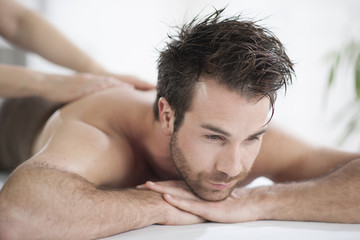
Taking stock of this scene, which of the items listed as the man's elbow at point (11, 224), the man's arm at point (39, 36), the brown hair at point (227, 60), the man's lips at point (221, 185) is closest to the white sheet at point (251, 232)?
the man's lips at point (221, 185)

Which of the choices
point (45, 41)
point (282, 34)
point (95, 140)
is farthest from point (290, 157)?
point (282, 34)

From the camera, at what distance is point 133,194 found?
1249mm

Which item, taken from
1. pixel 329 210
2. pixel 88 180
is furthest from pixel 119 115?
pixel 329 210

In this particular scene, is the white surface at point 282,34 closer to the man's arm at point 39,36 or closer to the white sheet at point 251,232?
the man's arm at point 39,36

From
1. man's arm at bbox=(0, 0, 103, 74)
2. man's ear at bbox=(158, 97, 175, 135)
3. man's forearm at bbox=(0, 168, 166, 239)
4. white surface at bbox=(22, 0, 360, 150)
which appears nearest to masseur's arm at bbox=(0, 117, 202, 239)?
man's forearm at bbox=(0, 168, 166, 239)

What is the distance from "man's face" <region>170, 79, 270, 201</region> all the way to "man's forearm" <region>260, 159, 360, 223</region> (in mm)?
147

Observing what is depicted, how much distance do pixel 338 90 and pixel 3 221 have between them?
252 centimetres

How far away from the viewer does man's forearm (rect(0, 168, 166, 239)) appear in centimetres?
106

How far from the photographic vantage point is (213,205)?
131cm

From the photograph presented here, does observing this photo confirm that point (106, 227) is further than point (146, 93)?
No

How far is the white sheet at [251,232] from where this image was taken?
3.78ft

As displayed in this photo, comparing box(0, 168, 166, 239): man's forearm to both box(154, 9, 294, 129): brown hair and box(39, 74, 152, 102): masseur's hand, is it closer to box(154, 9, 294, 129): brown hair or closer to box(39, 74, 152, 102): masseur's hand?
box(154, 9, 294, 129): brown hair

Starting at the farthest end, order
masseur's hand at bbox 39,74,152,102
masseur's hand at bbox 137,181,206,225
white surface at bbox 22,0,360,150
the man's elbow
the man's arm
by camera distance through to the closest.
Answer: white surface at bbox 22,0,360,150 < the man's arm < masseur's hand at bbox 39,74,152,102 < masseur's hand at bbox 137,181,206,225 < the man's elbow

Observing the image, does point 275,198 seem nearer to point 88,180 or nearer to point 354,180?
point 354,180
